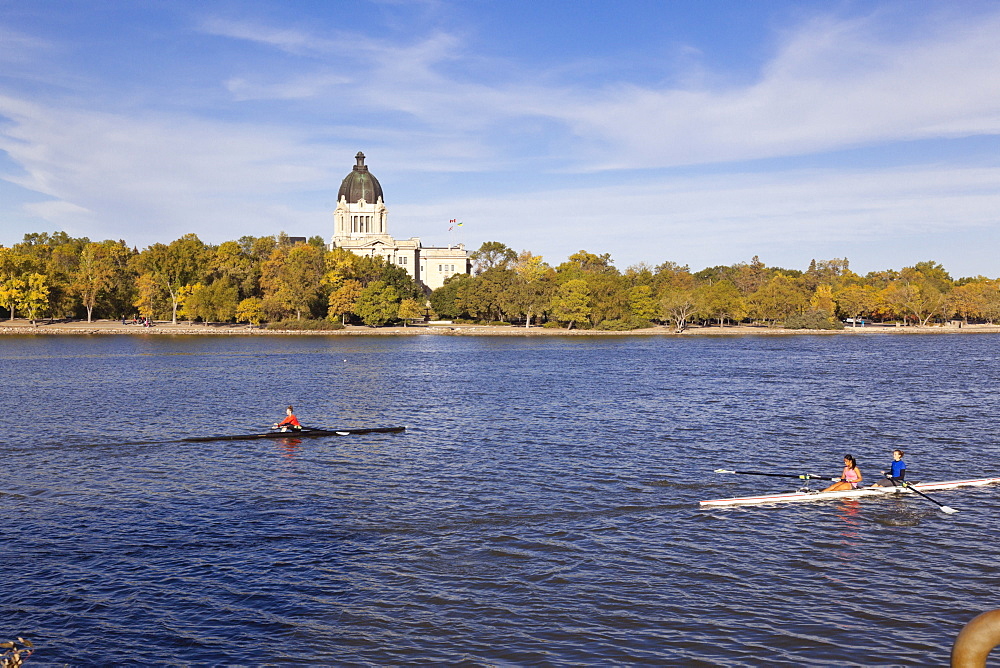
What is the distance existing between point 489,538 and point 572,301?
→ 123184 mm

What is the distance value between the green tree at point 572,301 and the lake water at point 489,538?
310 feet

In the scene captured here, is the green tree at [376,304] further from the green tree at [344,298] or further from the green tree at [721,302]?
the green tree at [721,302]

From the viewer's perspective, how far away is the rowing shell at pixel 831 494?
25375mm

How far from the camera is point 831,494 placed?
26.0 meters

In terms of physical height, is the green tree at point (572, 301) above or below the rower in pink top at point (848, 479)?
above

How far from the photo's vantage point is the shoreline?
430 ft

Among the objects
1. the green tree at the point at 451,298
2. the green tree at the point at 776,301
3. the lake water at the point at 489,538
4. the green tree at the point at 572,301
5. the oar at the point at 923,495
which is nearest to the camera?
the lake water at the point at 489,538

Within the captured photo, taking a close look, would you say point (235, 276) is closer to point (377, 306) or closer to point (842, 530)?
point (377, 306)

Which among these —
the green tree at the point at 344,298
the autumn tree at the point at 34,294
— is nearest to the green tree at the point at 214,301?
the green tree at the point at 344,298

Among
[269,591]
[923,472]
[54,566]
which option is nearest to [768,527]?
[923,472]

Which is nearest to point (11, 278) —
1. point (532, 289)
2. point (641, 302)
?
point (532, 289)

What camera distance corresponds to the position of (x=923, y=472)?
3039cm

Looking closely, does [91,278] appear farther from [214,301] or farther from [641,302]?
[641,302]

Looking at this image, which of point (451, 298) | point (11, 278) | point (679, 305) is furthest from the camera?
point (451, 298)
